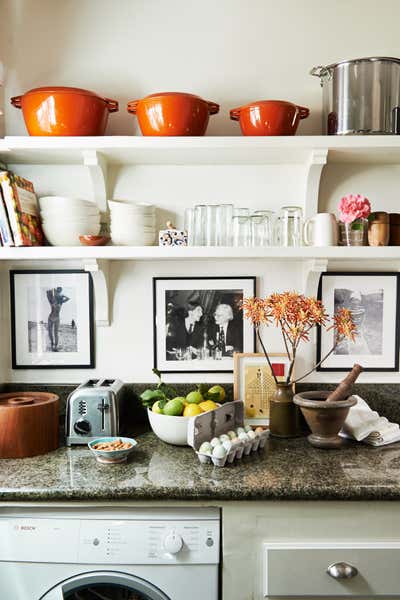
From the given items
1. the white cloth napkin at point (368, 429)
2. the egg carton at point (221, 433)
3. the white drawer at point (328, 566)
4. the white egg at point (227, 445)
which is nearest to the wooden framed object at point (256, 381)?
the egg carton at point (221, 433)

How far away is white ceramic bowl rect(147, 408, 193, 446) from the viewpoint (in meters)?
1.82

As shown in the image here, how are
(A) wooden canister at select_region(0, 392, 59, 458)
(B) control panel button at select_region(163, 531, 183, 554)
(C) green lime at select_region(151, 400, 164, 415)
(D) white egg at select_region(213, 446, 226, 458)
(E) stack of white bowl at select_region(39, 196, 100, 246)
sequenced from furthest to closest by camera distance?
(E) stack of white bowl at select_region(39, 196, 100, 246), (C) green lime at select_region(151, 400, 164, 415), (A) wooden canister at select_region(0, 392, 59, 458), (D) white egg at select_region(213, 446, 226, 458), (B) control panel button at select_region(163, 531, 183, 554)

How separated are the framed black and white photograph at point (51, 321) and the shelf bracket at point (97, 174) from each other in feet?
1.01

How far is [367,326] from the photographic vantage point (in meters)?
2.16

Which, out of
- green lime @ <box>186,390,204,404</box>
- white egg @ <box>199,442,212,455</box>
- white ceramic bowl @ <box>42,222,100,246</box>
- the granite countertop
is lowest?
the granite countertop

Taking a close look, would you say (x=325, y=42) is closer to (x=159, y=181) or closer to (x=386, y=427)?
(x=159, y=181)

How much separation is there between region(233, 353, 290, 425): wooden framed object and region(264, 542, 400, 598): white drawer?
63 centimetres

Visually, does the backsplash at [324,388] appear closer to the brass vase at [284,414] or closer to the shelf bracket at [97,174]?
the brass vase at [284,414]

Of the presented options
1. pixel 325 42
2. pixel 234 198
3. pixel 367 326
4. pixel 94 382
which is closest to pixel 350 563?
pixel 367 326

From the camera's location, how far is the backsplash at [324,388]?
216 centimetres

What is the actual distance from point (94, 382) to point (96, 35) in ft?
4.38

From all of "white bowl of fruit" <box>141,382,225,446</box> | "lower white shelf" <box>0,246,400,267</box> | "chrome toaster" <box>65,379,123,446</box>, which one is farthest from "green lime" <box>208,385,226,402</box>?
"lower white shelf" <box>0,246,400,267</box>

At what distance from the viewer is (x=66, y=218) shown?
1.98 metres

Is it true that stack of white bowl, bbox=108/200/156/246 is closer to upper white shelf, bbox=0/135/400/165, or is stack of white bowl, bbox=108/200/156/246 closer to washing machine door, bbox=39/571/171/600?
upper white shelf, bbox=0/135/400/165
